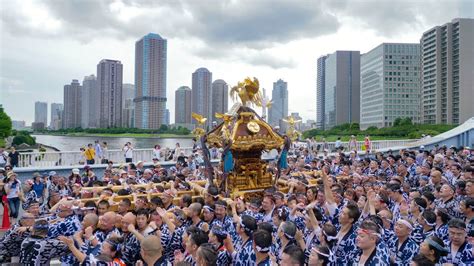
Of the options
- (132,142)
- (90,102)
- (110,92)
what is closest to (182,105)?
(110,92)

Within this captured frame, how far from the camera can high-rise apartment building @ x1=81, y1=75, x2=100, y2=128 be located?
8262 cm

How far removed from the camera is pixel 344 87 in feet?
345

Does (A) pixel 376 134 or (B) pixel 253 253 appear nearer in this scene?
(B) pixel 253 253

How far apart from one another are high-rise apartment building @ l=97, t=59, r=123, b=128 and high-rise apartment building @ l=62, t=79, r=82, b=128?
57.3ft

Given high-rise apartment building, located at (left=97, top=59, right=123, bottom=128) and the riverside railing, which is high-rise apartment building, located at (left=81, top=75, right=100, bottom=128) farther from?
the riverside railing

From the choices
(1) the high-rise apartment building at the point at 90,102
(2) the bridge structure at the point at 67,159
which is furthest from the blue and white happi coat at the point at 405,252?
(1) the high-rise apartment building at the point at 90,102

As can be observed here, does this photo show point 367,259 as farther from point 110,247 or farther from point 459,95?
point 459,95

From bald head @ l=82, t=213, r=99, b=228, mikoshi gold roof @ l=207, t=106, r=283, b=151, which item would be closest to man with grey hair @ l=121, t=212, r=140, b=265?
bald head @ l=82, t=213, r=99, b=228

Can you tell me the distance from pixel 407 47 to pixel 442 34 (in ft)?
64.9

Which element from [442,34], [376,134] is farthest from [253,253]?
[442,34]

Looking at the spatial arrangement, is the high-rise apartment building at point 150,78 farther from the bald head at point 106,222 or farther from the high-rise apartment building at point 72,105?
the bald head at point 106,222

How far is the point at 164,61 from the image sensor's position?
71.1m

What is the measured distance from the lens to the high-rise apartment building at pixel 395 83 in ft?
280

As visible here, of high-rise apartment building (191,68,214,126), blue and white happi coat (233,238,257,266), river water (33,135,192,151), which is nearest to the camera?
blue and white happi coat (233,238,257,266)
